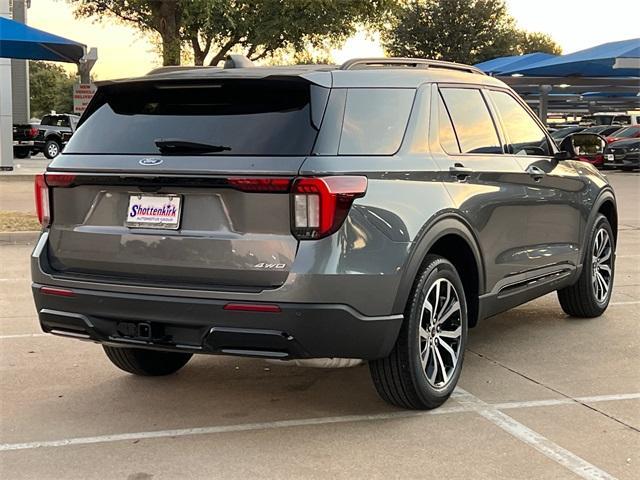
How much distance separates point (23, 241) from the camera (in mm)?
11023

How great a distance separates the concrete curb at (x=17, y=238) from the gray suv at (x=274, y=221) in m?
6.91

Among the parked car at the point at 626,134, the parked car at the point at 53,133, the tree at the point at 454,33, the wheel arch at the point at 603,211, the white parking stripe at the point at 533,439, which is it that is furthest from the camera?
the tree at the point at 454,33

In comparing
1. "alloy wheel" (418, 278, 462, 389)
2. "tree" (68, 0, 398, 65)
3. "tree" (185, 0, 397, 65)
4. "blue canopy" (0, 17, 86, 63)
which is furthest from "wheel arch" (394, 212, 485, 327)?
"tree" (185, 0, 397, 65)

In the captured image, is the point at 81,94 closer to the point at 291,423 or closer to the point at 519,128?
the point at 519,128

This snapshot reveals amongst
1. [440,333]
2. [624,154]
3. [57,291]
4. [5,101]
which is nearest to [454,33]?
[624,154]

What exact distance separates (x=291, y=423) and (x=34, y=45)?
14424 mm

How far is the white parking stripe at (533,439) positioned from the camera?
3787 millimetres

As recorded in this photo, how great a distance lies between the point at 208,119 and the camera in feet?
13.6

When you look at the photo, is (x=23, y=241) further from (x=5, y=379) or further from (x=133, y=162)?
(x=133, y=162)

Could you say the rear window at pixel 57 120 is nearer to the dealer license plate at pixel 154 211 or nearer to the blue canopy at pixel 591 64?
the blue canopy at pixel 591 64

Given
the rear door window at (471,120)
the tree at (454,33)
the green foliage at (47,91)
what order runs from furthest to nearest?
the green foliage at (47,91) → the tree at (454,33) → the rear door window at (471,120)

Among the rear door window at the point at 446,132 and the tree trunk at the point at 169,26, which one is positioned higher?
the tree trunk at the point at 169,26

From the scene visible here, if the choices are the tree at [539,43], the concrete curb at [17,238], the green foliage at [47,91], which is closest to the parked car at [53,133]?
the concrete curb at [17,238]

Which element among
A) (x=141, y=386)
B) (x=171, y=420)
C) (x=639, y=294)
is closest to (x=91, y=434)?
(x=171, y=420)
